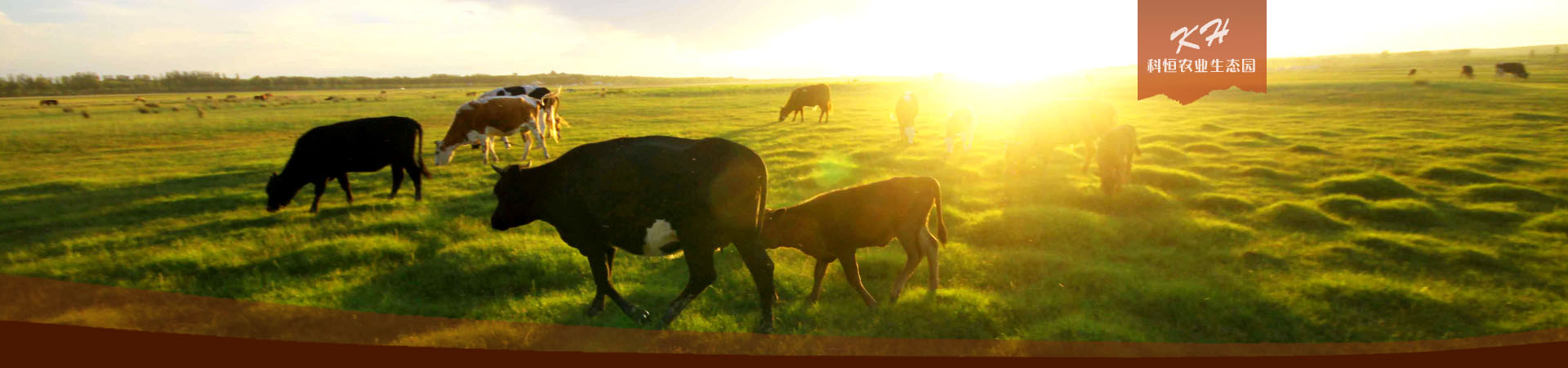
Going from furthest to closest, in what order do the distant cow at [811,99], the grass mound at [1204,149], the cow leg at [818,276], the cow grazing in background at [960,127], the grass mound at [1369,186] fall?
the distant cow at [811,99] < the cow grazing in background at [960,127] < the grass mound at [1204,149] < the grass mound at [1369,186] < the cow leg at [818,276]

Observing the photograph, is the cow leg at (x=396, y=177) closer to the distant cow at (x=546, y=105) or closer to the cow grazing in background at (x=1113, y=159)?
the distant cow at (x=546, y=105)

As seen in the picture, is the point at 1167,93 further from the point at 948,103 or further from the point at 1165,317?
the point at 1165,317

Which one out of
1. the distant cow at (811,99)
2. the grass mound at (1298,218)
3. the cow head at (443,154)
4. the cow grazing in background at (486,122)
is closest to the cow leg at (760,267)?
the grass mound at (1298,218)

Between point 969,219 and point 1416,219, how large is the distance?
6490 mm

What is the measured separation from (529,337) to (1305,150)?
19501 mm

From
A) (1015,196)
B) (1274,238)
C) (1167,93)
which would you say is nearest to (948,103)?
(1167,93)

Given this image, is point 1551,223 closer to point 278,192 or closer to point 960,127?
point 960,127

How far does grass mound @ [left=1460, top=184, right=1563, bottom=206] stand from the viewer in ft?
32.6

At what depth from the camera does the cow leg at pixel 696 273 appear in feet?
16.8

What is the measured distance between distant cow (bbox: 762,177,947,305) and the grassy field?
0.32 metres

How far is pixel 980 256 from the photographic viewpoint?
741 centimetres

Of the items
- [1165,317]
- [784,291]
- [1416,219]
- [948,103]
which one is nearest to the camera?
[1165,317]

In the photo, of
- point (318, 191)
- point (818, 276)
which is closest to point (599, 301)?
point (818, 276)

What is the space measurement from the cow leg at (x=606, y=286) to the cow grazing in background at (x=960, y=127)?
1309 cm
